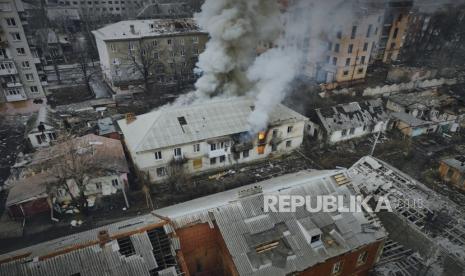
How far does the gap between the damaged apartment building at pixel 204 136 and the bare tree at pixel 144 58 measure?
18.1 m

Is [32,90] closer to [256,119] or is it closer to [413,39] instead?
[256,119]

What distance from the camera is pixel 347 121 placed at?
1278 inches

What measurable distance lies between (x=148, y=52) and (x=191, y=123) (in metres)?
23.6

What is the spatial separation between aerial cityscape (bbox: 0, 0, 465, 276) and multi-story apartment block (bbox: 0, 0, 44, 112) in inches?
6.9

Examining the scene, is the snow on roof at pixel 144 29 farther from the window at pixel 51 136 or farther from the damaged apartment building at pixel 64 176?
the damaged apartment building at pixel 64 176

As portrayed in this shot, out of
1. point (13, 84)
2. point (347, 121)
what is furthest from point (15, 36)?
point (347, 121)

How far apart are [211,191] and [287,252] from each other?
1115 cm

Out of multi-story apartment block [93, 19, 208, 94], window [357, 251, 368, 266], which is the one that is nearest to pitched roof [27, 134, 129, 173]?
window [357, 251, 368, 266]

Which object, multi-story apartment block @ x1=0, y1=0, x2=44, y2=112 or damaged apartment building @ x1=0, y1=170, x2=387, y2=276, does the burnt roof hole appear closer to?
damaged apartment building @ x1=0, y1=170, x2=387, y2=276

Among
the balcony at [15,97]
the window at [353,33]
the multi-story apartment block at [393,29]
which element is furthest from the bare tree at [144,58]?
the multi-story apartment block at [393,29]

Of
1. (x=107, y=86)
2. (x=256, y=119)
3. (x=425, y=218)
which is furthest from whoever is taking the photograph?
(x=107, y=86)

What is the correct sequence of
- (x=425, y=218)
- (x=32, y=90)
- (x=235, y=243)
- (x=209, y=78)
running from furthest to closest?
(x=32, y=90) → (x=209, y=78) → (x=425, y=218) → (x=235, y=243)

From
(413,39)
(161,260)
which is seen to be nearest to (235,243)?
(161,260)

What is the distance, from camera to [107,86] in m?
48.6
